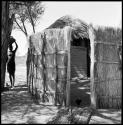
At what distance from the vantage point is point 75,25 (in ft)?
49.9

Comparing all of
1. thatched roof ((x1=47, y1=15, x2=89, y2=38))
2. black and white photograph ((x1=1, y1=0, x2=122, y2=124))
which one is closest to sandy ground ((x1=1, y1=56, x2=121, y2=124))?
black and white photograph ((x1=1, y1=0, x2=122, y2=124))

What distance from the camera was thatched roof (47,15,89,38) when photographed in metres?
14.6

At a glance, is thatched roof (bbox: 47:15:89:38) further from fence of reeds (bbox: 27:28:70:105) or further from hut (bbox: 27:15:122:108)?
fence of reeds (bbox: 27:28:70:105)

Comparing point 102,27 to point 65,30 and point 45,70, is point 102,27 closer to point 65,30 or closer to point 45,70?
point 65,30

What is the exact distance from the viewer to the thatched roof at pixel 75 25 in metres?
14.6

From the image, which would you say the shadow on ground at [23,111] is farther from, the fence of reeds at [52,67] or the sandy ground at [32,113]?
the fence of reeds at [52,67]

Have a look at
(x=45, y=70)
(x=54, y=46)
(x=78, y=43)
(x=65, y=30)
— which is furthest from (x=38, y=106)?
(x=78, y=43)

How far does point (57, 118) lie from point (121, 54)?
9.79 feet

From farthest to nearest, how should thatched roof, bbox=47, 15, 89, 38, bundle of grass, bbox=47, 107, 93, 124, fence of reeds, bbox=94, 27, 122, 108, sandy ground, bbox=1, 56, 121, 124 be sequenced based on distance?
1. thatched roof, bbox=47, 15, 89, 38
2. fence of reeds, bbox=94, 27, 122, 108
3. sandy ground, bbox=1, 56, 121, 124
4. bundle of grass, bbox=47, 107, 93, 124

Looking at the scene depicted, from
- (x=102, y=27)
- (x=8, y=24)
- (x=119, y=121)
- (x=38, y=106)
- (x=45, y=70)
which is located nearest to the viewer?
(x=119, y=121)

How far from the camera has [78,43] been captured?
16703 mm

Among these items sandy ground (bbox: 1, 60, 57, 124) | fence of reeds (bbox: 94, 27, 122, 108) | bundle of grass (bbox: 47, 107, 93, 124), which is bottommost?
sandy ground (bbox: 1, 60, 57, 124)

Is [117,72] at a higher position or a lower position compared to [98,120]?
higher

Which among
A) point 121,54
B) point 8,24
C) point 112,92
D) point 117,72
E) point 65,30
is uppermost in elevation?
point 8,24
